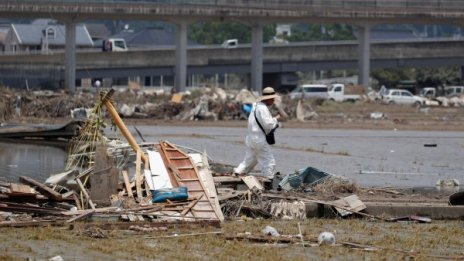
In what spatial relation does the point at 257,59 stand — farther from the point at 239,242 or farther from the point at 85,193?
the point at 239,242

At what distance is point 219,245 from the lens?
531 inches

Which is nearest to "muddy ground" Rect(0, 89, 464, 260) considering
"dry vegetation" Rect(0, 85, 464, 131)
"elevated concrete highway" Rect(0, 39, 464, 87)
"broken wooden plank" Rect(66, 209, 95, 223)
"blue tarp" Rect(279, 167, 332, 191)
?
"broken wooden plank" Rect(66, 209, 95, 223)

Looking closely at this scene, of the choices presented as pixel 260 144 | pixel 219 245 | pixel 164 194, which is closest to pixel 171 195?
pixel 164 194

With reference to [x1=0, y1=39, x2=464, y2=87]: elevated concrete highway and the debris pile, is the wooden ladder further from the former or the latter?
[x1=0, y1=39, x2=464, y2=87]: elevated concrete highway

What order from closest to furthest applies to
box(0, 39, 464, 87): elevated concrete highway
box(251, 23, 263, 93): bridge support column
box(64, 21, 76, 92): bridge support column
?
box(64, 21, 76, 92): bridge support column → box(251, 23, 263, 93): bridge support column → box(0, 39, 464, 87): elevated concrete highway

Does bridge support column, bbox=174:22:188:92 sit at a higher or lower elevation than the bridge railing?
lower

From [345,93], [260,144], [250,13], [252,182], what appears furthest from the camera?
[250,13]

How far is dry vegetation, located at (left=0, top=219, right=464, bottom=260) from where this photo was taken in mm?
12742

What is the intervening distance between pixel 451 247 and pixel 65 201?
523 centimetres

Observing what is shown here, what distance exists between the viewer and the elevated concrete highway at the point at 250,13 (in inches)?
3061

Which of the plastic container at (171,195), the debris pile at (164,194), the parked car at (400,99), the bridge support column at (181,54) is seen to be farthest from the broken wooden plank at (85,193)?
the bridge support column at (181,54)

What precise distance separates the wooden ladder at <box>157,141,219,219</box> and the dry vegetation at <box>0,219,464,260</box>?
0.40 m

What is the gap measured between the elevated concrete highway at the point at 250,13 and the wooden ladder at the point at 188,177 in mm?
58493

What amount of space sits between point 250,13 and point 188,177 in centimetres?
6757
